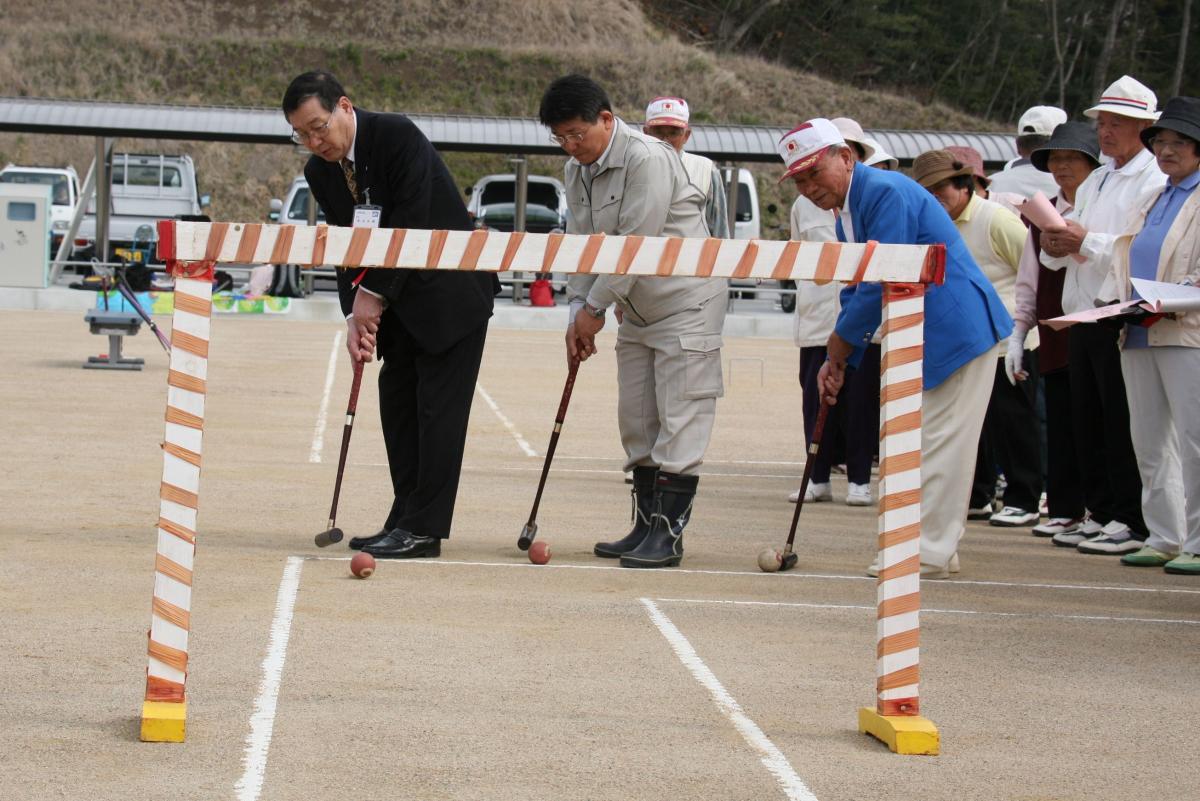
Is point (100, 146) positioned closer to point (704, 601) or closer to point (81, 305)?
point (81, 305)

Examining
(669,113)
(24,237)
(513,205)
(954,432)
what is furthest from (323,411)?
(513,205)

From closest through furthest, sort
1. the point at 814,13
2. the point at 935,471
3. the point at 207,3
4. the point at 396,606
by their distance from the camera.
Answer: the point at 396,606 < the point at 935,471 < the point at 207,3 < the point at 814,13

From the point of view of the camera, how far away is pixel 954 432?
268 inches

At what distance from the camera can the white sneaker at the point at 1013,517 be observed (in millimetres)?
9070

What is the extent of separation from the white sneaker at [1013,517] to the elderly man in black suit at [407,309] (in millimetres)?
3456

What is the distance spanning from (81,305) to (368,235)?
2197cm

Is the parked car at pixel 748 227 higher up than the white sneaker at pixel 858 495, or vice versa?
the white sneaker at pixel 858 495

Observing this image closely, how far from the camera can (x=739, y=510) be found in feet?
29.8

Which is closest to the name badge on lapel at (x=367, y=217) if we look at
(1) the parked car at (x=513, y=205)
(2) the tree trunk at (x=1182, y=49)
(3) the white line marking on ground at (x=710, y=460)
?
(3) the white line marking on ground at (x=710, y=460)

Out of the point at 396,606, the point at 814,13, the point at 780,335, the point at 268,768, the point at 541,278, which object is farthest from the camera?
the point at 814,13

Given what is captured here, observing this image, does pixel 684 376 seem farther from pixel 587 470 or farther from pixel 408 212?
pixel 587 470

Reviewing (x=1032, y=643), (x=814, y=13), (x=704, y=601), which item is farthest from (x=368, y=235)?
(x=814, y=13)

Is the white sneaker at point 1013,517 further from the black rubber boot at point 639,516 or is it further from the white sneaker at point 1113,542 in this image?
the black rubber boot at point 639,516

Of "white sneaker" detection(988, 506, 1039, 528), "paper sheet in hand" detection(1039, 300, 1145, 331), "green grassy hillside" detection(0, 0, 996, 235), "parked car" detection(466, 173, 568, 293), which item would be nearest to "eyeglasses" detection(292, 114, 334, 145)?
"paper sheet in hand" detection(1039, 300, 1145, 331)
